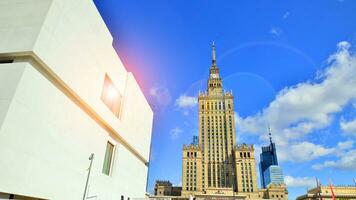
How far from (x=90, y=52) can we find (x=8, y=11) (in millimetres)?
5416

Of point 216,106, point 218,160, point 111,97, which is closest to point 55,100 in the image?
point 111,97

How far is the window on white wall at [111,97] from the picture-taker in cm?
1979

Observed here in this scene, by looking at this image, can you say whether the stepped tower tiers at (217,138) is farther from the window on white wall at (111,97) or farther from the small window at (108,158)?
the window on white wall at (111,97)

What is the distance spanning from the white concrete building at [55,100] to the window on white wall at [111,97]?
98 mm

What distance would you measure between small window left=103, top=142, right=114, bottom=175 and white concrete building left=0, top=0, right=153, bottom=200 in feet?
0.18

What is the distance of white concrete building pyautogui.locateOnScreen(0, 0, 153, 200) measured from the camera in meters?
10.5

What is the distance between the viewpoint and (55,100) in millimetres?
13164

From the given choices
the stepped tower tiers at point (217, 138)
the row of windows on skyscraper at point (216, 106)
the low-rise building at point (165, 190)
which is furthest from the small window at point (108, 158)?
the low-rise building at point (165, 190)

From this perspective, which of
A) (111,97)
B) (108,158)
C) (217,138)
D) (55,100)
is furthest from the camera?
(217,138)

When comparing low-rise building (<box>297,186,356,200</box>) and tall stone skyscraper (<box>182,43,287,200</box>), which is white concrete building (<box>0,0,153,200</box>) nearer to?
tall stone skyscraper (<box>182,43,287,200</box>)

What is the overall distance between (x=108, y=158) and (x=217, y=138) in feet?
327

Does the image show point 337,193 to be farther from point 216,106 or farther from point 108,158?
point 108,158

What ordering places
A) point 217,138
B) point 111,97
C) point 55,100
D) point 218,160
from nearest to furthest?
point 55,100, point 111,97, point 218,160, point 217,138

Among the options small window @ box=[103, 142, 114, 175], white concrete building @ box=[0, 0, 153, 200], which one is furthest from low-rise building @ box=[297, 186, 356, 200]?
white concrete building @ box=[0, 0, 153, 200]
